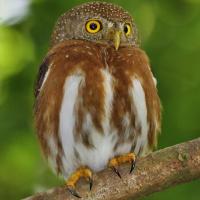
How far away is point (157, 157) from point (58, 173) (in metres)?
1.31

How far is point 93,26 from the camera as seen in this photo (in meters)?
4.56

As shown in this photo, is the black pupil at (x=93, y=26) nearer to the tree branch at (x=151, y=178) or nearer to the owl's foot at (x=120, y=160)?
the owl's foot at (x=120, y=160)

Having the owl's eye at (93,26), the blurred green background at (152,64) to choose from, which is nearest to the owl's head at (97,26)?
the owl's eye at (93,26)

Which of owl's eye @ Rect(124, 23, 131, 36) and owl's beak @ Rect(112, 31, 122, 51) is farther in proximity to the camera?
owl's eye @ Rect(124, 23, 131, 36)

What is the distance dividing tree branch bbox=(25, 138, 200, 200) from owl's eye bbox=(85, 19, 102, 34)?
60.8 inches

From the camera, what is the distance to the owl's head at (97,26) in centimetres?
444

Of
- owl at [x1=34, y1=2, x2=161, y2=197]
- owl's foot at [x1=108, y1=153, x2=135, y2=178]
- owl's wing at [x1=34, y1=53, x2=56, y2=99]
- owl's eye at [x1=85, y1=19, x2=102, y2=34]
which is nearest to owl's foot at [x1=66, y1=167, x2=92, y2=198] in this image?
owl at [x1=34, y1=2, x2=161, y2=197]

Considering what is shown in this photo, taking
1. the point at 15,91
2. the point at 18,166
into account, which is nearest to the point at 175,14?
the point at 15,91

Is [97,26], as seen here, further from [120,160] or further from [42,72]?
[120,160]

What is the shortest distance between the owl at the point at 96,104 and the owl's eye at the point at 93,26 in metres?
0.02

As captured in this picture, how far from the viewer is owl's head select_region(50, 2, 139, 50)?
14.6 ft

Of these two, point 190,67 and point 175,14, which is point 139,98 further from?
point 175,14

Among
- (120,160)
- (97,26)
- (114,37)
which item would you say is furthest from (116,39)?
(120,160)

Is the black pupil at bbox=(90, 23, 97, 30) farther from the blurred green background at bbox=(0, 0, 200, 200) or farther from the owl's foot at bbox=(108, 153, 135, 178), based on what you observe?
the owl's foot at bbox=(108, 153, 135, 178)
